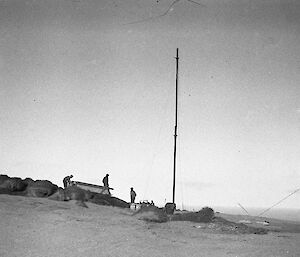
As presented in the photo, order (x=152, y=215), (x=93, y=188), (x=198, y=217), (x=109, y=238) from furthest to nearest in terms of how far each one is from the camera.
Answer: (x=93, y=188), (x=198, y=217), (x=152, y=215), (x=109, y=238)

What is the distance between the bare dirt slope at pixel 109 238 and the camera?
11.2 metres

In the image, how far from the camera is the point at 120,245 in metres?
12.0

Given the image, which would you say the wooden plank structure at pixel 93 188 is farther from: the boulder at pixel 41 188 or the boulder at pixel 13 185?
the boulder at pixel 13 185

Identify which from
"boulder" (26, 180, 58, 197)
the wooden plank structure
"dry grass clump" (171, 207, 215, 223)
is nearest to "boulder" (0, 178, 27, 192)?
"boulder" (26, 180, 58, 197)

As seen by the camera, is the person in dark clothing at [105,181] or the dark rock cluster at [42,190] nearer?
the dark rock cluster at [42,190]

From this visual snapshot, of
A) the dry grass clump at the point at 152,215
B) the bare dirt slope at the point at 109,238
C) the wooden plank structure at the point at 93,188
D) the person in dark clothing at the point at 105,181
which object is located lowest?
the bare dirt slope at the point at 109,238

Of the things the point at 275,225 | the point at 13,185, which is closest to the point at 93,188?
the point at 13,185

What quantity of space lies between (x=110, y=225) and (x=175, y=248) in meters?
4.44

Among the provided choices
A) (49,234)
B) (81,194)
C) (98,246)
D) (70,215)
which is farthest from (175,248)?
(81,194)

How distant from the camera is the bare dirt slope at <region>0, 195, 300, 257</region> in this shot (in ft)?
36.7

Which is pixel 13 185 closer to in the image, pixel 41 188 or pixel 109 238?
pixel 41 188

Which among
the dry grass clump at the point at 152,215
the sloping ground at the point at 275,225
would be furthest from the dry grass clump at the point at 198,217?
the sloping ground at the point at 275,225

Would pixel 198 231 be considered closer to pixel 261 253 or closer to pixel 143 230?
pixel 143 230

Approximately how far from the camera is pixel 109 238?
508 inches
